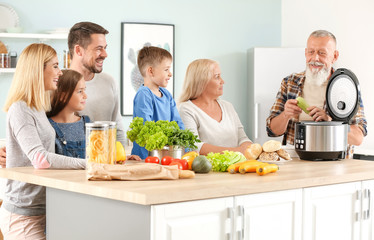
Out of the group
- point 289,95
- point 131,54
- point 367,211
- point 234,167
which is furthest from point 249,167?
point 131,54

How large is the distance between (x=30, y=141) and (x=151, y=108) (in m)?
0.87

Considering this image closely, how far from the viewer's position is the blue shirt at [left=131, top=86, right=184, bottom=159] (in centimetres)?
325

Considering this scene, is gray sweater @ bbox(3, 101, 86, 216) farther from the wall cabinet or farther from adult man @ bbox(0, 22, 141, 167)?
the wall cabinet

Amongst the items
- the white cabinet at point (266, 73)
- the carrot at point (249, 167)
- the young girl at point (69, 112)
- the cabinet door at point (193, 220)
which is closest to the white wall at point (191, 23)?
the white cabinet at point (266, 73)

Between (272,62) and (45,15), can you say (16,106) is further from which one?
(272,62)

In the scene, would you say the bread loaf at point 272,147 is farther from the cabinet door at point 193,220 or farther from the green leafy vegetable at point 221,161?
the cabinet door at point 193,220

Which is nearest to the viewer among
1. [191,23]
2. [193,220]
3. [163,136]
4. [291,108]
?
[193,220]

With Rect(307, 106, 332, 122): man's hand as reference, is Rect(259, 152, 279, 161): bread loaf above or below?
below

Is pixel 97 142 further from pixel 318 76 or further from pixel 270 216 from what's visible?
pixel 318 76

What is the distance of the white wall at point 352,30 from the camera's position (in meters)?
6.06

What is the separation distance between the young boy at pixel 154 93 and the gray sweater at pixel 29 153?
0.65 meters

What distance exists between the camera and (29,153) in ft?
8.50

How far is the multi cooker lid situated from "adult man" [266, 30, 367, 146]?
0.06 metres

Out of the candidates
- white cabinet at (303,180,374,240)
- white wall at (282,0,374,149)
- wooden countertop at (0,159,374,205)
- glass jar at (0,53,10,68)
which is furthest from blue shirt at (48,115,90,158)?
white wall at (282,0,374,149)
